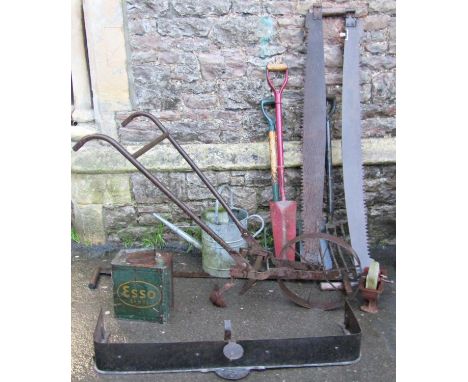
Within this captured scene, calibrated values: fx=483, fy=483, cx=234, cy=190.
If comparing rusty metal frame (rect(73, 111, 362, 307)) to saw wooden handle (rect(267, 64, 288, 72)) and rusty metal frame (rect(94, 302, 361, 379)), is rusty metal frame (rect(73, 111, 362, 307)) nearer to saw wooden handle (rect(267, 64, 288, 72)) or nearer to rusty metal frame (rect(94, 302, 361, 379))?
rusty metal frame (rect(94, 302, 361, 379))

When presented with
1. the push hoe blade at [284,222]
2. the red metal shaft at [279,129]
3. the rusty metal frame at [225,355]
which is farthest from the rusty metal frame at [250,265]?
the red metal shaft at [279,129]

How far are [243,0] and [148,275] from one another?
221cm

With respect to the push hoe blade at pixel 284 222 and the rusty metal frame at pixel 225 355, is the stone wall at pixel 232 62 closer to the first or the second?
the push hoe blade at pixel 284 222

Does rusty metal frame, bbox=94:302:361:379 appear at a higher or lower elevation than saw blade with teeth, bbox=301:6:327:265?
lower

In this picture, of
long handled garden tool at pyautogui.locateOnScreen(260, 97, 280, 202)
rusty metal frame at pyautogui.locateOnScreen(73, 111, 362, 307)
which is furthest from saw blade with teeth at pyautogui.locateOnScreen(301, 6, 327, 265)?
rusty metal frame at pyautogui.locateOnScreen(73, 111, 362, 307)

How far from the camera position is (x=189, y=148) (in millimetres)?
4004

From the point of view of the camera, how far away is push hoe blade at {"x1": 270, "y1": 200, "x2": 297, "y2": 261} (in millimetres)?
3766

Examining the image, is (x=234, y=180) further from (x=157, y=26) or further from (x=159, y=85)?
(x=157, y=26)

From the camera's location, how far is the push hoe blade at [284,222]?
12.4 ft

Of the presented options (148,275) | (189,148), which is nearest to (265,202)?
(189,148)

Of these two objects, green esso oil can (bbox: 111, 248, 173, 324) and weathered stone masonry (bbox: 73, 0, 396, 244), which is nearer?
green esso oil can (bbox: 111, 248, 173, 324)

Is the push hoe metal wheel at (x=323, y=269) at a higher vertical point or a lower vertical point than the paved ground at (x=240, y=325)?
higher

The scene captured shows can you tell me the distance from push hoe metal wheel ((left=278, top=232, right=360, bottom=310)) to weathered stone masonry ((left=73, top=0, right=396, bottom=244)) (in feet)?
1.69

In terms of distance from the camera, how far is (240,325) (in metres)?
3.22
